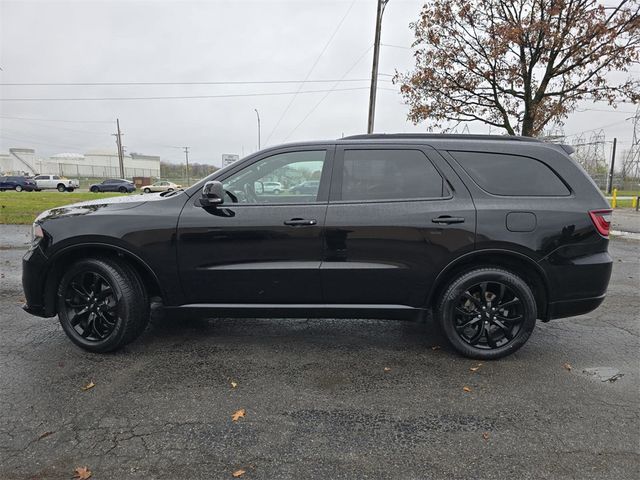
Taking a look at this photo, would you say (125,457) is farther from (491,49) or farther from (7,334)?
(491,49)

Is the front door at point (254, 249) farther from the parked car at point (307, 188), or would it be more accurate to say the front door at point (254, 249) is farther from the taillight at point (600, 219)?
the taillight at point (600, 219)

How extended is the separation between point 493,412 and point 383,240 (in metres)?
1.45

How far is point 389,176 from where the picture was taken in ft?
11.6

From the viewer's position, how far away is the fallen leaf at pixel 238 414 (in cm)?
269

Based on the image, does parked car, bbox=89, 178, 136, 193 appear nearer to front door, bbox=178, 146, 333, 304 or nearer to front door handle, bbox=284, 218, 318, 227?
front door, bbox=178, 146, 333, 304

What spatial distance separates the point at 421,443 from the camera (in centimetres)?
246

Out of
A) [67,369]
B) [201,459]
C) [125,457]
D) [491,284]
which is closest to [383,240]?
[491,284]

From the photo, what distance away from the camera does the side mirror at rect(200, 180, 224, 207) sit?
3.30m

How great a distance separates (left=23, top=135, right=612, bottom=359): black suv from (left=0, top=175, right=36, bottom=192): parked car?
45.8 meters

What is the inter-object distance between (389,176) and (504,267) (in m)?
1.23

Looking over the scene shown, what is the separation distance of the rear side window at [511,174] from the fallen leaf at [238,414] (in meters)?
2.52

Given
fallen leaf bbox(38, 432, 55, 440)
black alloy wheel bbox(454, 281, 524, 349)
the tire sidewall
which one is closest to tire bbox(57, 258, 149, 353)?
the tire sidewall

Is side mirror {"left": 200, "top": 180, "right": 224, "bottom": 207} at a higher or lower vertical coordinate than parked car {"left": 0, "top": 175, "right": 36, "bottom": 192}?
lower

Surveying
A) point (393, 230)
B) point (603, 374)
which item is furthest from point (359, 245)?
point (603, 374)
